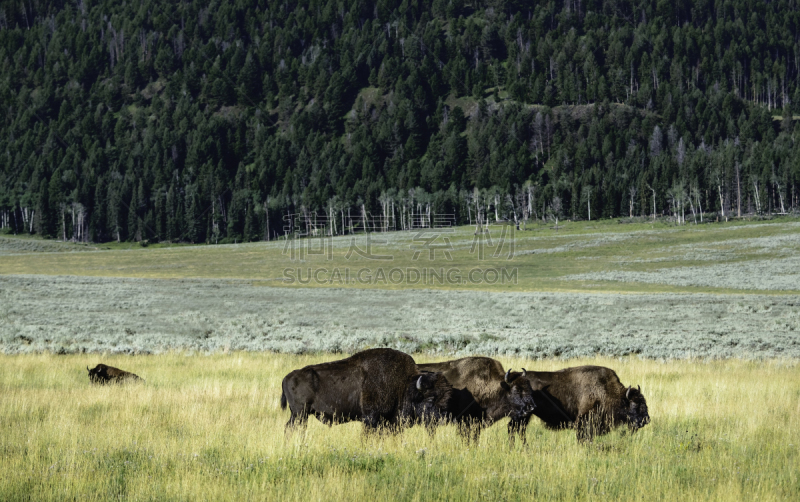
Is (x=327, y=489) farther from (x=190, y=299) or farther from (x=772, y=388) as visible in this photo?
(x=190, y=299)

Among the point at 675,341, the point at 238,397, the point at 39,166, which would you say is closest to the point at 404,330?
the point at 675,341

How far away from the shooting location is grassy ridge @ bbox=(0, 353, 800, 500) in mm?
5391

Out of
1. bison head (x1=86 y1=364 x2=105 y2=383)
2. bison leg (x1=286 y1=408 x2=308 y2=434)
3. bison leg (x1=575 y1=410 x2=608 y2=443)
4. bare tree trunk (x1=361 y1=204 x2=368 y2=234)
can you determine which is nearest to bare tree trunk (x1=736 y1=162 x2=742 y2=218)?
bare tree trunk (x1=361 y1=204 x2=368 y2=234)

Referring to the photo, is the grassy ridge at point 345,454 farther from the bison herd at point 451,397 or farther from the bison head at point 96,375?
the bison head at point 96,375

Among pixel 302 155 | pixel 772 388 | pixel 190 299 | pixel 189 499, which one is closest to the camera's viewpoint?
pixel 189 499

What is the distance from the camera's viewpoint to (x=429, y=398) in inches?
273

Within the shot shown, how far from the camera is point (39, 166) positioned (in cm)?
16362

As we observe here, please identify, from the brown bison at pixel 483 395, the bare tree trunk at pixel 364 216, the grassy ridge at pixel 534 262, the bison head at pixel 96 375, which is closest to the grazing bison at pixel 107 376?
the bison head at pixel 96 375

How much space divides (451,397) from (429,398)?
10.1 inches

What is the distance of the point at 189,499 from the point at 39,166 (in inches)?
7401

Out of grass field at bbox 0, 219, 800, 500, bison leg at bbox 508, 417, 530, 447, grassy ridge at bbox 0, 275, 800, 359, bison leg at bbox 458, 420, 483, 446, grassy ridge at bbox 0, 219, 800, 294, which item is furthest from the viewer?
grassy ridge at bbox 0, 219, 800, 294

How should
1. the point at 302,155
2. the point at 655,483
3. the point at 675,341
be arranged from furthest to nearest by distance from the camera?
the point at 302,155 → the point at 675,341 → the point at 655,483

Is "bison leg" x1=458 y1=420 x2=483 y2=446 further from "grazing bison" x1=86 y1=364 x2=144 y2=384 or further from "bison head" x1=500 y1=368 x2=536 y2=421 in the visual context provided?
"grazing bison" x1=86 y1=364 x2=144 y2=384

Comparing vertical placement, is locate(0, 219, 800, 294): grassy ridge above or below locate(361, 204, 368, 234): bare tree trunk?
below
